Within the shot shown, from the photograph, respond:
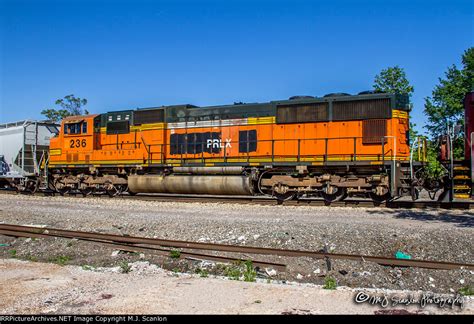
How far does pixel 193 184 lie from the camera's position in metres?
16.8

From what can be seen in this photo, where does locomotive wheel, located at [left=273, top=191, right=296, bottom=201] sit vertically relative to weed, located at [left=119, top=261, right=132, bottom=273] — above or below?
above

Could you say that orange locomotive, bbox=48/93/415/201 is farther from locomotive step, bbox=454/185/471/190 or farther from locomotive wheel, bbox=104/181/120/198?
locomotive step, bbox=454/185/471/190

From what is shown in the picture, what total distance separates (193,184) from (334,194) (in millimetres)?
5510

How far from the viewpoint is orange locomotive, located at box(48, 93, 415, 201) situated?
14.4 m

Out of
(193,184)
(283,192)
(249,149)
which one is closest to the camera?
(283,192)

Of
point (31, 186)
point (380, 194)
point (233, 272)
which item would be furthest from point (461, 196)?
point (31, 186)

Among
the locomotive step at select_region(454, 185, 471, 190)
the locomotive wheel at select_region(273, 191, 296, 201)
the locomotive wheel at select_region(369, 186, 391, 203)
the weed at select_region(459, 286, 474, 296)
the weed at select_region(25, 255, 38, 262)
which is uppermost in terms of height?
the locomotive step at select_region(454, 185, 471, 190)

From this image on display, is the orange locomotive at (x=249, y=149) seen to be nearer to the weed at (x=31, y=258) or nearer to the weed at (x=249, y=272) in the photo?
Answer: the weed at (x=249, y=272)

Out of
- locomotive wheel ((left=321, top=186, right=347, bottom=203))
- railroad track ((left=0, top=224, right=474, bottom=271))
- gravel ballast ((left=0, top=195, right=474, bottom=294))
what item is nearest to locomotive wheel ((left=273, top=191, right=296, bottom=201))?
locomotive wheel ((left=321, top=186, right=347, bottom=203))

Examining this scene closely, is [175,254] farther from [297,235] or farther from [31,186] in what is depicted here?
[31,186]

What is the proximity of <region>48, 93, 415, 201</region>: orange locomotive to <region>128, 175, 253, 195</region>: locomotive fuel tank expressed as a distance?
0.04m

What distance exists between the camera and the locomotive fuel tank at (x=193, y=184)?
52.0 ft

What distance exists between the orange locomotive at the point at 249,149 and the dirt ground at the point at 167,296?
9361 mm

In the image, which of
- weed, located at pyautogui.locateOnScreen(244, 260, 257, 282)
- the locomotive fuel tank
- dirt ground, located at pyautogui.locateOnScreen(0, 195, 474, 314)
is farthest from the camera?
the locomotive fuel tank
